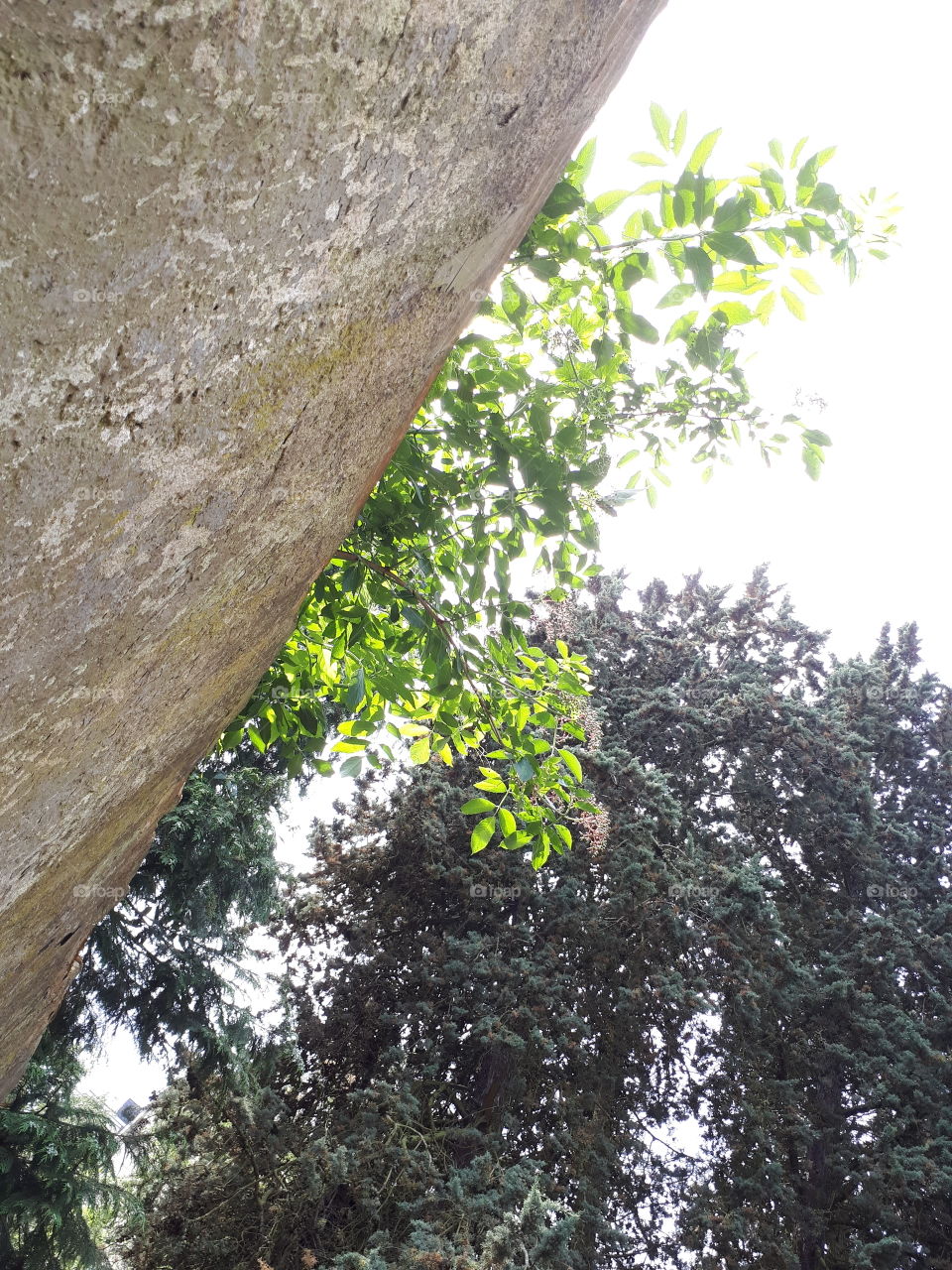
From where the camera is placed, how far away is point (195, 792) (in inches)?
312

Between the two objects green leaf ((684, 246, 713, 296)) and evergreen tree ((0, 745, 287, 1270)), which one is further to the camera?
evergreen tree ((0, 745, 287, 1270))

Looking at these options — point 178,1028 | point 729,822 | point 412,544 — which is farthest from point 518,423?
point 729,822

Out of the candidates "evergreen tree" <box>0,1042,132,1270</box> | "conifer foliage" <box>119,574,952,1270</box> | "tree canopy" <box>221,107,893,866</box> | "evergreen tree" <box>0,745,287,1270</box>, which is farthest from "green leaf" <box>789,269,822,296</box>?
"evergreen tree" <box>0,1042,132,1270</box>

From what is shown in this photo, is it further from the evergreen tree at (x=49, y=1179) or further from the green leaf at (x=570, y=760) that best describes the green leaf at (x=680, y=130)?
the evergreen tree at (x=49, y=1179)

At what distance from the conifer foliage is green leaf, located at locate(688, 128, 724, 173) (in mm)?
6300

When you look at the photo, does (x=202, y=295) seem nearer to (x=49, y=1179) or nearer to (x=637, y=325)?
(x=637, y=325)

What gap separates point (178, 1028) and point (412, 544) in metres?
7.25
